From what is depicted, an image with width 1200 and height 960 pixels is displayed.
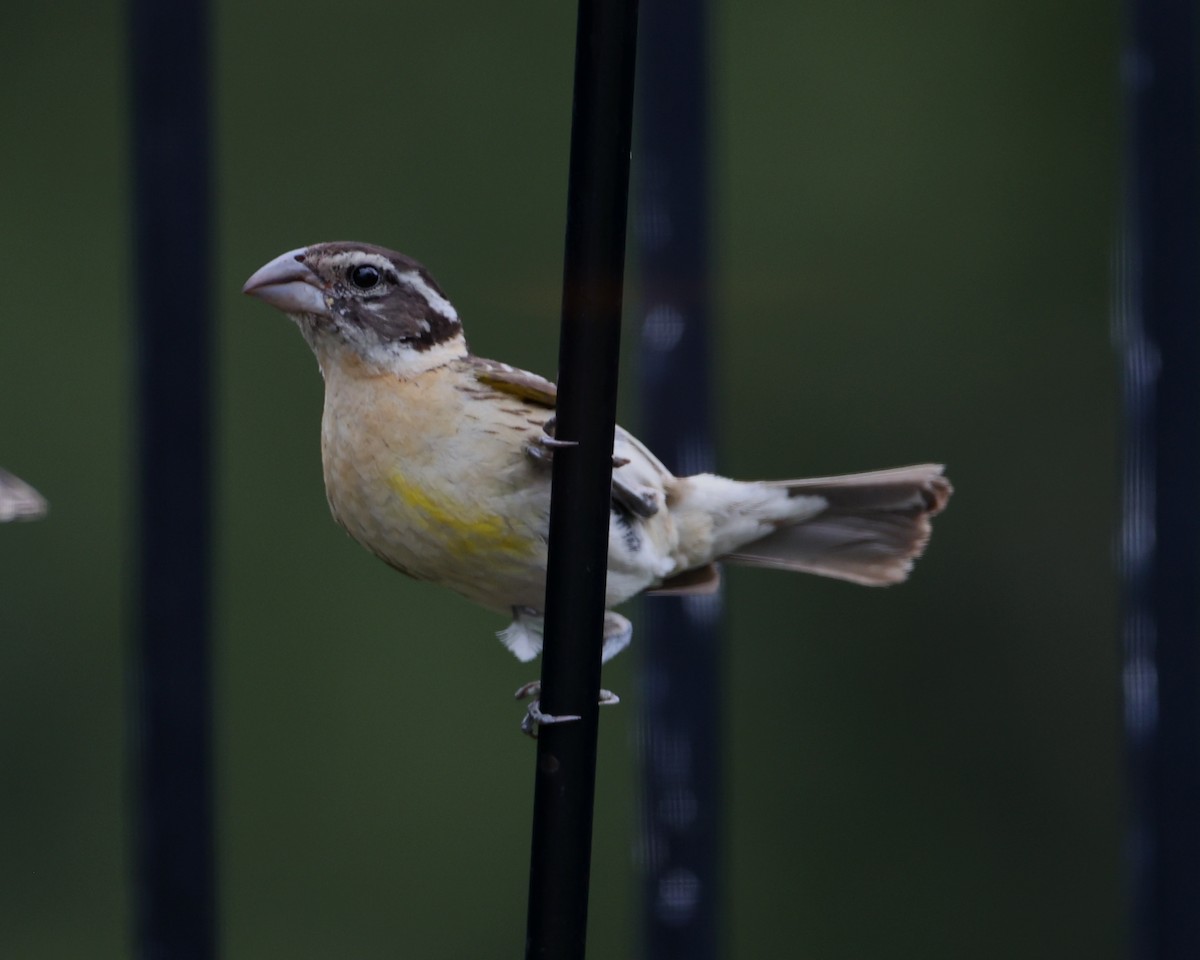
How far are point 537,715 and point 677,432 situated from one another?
5.80ft

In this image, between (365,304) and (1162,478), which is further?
(1162,478)

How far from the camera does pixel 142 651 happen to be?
2.49 metres

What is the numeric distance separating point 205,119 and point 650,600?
112cm

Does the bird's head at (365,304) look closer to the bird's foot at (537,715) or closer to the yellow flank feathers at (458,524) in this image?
the yellow flank feathers at (458,524)

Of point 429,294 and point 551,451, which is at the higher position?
point 429,294

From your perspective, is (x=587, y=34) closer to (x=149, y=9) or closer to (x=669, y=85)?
(x=149, y=9)

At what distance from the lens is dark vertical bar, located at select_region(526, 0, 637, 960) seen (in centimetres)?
92

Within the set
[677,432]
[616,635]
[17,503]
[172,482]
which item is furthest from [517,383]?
[677,432]

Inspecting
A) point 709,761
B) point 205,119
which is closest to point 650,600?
point 709,761

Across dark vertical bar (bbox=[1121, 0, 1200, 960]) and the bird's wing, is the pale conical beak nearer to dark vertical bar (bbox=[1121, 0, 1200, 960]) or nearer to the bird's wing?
the bird's wing

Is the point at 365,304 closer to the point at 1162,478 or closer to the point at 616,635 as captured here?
the point at 616,635

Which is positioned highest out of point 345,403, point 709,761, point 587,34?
point 587,34

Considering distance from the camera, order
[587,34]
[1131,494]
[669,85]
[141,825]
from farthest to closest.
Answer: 1. [1131,494]
2. [669,85]
3. [141,825]
4. [587,34]

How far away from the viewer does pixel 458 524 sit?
1392 mm
